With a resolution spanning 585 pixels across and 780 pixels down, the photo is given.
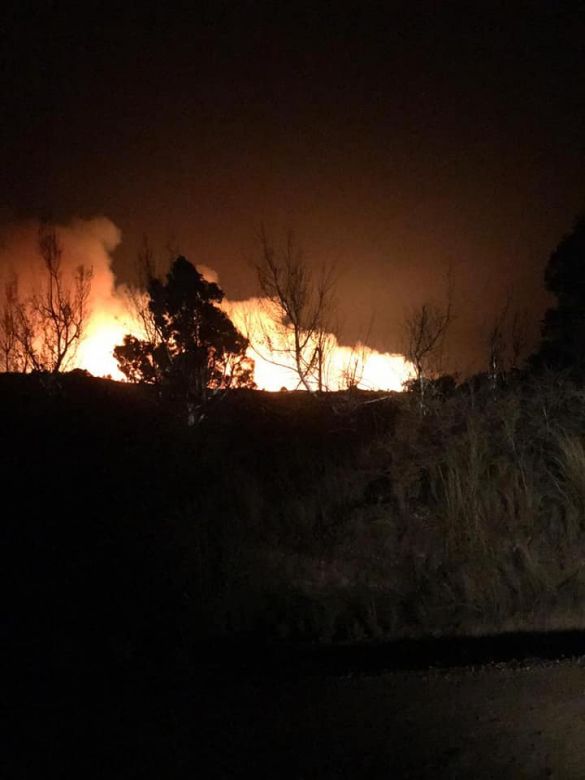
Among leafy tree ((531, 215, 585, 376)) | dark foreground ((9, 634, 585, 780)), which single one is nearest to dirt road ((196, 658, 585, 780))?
dark foreground ((9, 634, 585, 780))

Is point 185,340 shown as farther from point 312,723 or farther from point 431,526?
point 312,723

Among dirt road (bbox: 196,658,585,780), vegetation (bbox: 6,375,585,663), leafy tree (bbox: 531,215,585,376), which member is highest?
leafy tree (bbox: 531,215,585,376)

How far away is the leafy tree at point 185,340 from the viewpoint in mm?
28484

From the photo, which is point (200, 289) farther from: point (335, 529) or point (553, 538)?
point (553, 538)

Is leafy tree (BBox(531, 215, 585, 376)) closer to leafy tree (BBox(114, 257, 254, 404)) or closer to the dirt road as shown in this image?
leafy tree (BBox(114, 257, 254, 404))

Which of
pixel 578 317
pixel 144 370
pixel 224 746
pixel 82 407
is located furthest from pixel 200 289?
pixel 224 746

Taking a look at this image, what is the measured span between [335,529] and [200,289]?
17.2 m

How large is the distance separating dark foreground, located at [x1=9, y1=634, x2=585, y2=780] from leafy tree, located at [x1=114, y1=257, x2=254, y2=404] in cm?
1995

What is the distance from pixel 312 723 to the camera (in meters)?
6.61

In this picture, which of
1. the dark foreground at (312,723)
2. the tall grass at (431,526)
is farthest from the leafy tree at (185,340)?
the dark foreground at (312,723)

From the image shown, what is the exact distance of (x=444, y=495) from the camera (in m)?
14.3

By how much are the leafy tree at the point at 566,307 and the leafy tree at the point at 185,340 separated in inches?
401

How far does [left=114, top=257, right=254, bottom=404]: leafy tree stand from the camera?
28.5m

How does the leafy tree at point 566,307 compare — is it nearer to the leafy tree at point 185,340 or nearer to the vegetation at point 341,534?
the vegetation at point 341,534
